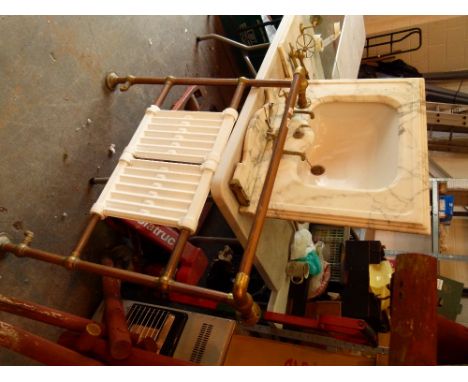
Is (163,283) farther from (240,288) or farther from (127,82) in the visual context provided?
(127,82)

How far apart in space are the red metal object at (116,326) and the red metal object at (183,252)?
27cm

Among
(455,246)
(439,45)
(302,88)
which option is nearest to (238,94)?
(302,88)

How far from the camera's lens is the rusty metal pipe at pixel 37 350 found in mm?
889

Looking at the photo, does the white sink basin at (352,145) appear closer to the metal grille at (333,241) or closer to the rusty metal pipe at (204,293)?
the metal grille at (333,241)

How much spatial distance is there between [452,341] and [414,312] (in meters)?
0.42

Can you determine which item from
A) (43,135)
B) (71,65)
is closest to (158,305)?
(43,135)

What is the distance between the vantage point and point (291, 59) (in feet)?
5.73

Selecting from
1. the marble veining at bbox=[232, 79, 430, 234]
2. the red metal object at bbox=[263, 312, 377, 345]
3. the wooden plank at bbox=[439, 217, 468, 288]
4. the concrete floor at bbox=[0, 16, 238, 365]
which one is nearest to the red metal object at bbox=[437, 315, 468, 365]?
the marble veining at bbox=[232, 79, 430, 234]

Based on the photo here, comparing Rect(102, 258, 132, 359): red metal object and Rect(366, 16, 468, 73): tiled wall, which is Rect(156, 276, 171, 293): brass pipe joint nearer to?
Rect(102, 258, 132, 359): red metal object

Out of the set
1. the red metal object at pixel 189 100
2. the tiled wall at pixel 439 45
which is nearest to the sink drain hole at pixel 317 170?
the red metal object at pixel 189 100

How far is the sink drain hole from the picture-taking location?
69.2 inches

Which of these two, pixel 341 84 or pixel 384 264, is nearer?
pixel 341 84
